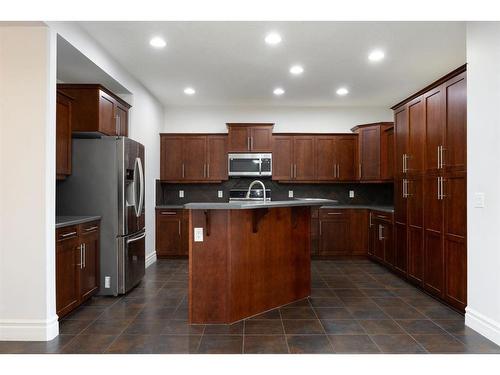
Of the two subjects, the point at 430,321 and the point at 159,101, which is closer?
the point at 430,321

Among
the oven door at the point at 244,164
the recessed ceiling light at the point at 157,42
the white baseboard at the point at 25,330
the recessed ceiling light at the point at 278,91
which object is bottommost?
the white baseboard at the point at 25,330

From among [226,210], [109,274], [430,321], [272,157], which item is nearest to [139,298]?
[109,274]

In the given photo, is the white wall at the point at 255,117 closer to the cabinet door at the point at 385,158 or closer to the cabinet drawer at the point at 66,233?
the cabinet door at the point at 385,158

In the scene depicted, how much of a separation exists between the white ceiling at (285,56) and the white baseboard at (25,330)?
2648mm

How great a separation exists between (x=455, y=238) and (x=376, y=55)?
222cm

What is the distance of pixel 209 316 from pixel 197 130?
4.30 m

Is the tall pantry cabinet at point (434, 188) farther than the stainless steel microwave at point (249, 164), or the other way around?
the stainless steel microwave at point (249, 164)

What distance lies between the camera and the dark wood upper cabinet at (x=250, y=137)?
6273 millimetres

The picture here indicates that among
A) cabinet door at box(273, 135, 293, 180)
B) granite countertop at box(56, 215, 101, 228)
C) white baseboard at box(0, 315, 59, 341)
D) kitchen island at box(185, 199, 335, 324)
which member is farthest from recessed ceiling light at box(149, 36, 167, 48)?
cabinet door at box(273, 135, 293, 180)

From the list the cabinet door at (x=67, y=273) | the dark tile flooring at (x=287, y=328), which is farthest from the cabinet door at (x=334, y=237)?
the cabinet door at (x=67, y=273)

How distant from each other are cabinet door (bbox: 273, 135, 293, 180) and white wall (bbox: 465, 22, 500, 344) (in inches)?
141

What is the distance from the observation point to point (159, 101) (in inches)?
249

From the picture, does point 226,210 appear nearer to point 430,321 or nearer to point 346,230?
A: point 430,321
